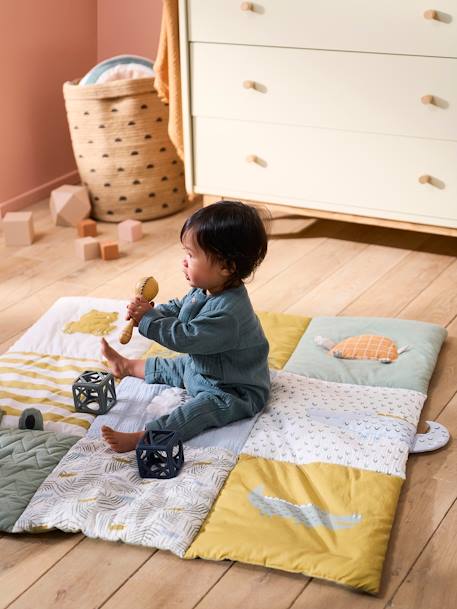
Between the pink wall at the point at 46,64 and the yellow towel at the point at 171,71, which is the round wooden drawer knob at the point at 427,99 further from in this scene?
the pink wall at the point at 46,64

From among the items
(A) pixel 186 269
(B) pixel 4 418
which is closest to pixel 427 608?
(A) pixel 186 269

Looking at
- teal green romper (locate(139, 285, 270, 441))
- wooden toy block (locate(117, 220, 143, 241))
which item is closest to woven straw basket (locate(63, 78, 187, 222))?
wooden toy block (locate(117, 220, 143, 241))

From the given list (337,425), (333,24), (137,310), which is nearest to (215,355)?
(137,310)

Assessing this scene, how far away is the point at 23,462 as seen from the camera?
1818 millimetres

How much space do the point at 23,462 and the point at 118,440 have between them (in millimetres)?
184

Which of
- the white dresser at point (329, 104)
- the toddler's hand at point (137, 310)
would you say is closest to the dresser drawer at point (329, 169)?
the white dresser at point (329, 104)

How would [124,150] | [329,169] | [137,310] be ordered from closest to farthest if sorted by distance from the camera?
[137,310]
[329,169]
[124,150]

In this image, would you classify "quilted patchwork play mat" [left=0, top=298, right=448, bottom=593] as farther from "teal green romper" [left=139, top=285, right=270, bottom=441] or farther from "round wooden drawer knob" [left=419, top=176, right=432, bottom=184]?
"round wooden drawer knob" [left=419, top=176, right=432, bottom=184]

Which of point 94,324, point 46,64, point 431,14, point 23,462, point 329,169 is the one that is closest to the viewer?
point 23,462

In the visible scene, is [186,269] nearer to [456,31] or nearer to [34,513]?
[34,513]

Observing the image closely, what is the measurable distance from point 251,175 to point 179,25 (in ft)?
1.62

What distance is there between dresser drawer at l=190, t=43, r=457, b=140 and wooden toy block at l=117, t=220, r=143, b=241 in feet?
1.35

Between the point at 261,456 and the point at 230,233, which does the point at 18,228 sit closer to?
the point at 230,233

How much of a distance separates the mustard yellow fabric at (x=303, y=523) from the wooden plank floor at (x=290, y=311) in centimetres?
3
